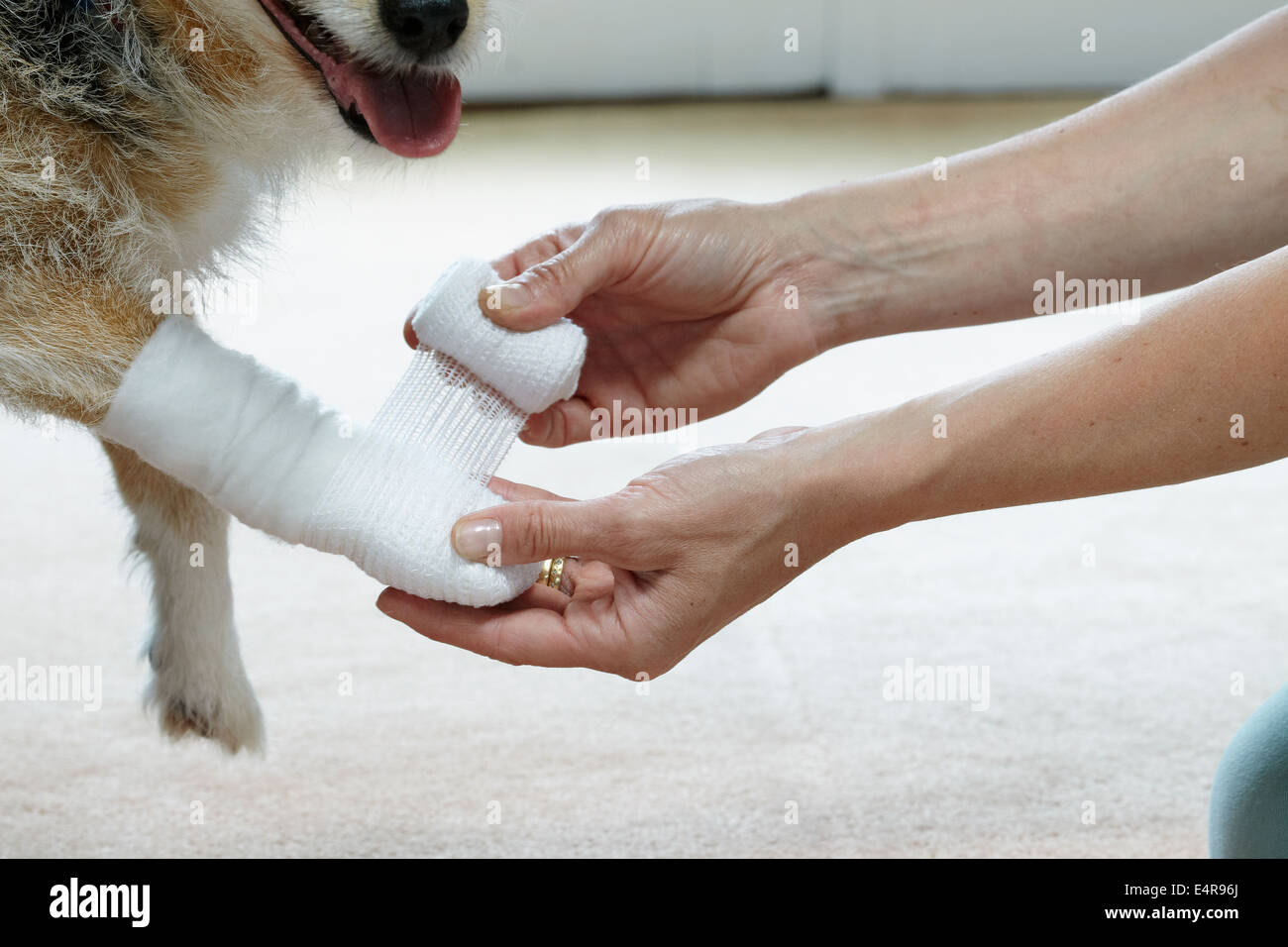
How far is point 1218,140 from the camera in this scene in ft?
4.13

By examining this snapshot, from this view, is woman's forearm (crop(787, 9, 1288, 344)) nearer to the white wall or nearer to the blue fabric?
the blue fabric

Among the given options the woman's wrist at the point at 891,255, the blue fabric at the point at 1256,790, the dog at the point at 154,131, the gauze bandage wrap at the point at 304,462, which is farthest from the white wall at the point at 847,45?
the blue fabric at the point at 1256,790

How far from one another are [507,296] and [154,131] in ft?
1.08

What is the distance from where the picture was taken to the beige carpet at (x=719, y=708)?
4.50 ft

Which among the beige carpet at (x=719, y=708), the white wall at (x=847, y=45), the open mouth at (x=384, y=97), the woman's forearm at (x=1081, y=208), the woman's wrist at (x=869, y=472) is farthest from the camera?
the white wall at (x=847, y=45)

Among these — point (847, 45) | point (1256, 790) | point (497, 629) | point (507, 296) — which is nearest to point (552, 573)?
point (497, 629)

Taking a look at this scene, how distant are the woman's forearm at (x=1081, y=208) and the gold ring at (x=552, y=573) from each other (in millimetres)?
393

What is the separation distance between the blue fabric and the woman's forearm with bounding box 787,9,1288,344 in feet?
1.45

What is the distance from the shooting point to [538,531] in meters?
1.00

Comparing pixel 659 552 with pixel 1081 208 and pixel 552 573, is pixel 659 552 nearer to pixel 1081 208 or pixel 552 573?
pixel 552 573

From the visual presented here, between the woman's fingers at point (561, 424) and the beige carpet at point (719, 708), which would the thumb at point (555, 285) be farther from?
the beige carpet at point (719, 708)

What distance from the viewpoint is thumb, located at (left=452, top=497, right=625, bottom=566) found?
→ 100cm

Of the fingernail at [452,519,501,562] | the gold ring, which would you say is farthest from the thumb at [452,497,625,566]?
the gold ring

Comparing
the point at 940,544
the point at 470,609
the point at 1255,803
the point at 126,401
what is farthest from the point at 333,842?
the point at 940,544
